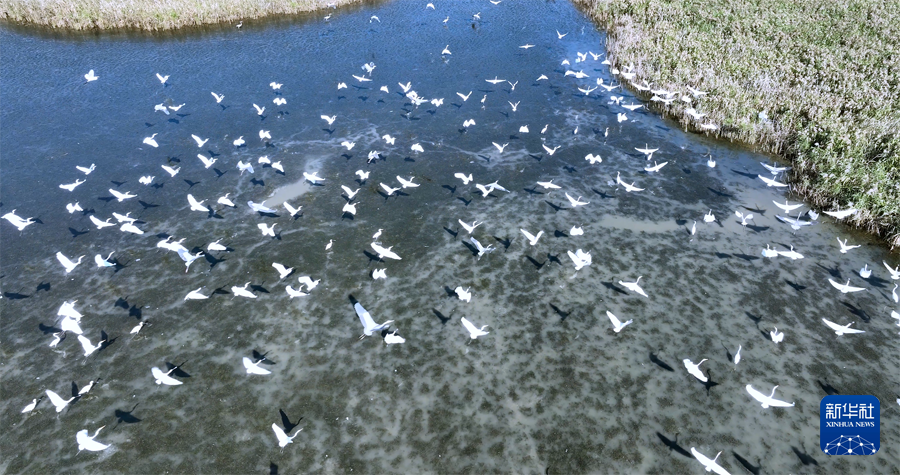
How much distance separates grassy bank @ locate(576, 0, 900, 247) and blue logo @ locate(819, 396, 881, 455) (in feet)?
31.1

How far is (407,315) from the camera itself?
16906mm

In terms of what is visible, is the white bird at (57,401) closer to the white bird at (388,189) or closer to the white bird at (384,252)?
the white bird at (384,252)

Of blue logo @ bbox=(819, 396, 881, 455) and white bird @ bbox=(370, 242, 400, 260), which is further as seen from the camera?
white bird @ bbox=(370, 242, 400, 260)

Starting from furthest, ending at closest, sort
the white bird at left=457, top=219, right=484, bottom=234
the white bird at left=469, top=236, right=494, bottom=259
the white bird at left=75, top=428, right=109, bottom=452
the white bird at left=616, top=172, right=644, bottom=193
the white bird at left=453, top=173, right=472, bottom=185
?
the white bird at left=453, top=173, right=472, bottom=185 < the white bird at left=616, top=172, right=644, bottom=193 < the white bird at left=457, top=219, right=484, bottom=234 < the white bird at left=469, top=236, right=494, bottom=259 < the white bird at left=75, top=428, right=109, bottom=452

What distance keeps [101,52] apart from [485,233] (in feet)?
116

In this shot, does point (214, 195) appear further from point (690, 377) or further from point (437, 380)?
point (690, 377)

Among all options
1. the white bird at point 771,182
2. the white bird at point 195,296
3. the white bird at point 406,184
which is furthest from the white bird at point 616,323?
the white bird at point 195,296

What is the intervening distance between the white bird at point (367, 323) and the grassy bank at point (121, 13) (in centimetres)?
3860

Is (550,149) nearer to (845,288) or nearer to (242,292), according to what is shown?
(845,288)

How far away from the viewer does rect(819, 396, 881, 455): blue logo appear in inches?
515

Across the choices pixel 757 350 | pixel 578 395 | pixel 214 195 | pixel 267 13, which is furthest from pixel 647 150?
pixel 267 13

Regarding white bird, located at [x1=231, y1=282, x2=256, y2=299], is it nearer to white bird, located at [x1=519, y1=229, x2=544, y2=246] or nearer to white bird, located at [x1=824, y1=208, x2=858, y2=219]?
white bird, located at [x1=519, y1=229, x2=544, y2=246]

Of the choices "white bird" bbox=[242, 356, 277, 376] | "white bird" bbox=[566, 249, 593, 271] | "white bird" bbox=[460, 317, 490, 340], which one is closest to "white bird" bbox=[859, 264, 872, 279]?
"white bird" bbox=[566, 249, 593, 271]

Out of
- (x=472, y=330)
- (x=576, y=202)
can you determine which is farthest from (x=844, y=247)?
(x=472, y=330)
